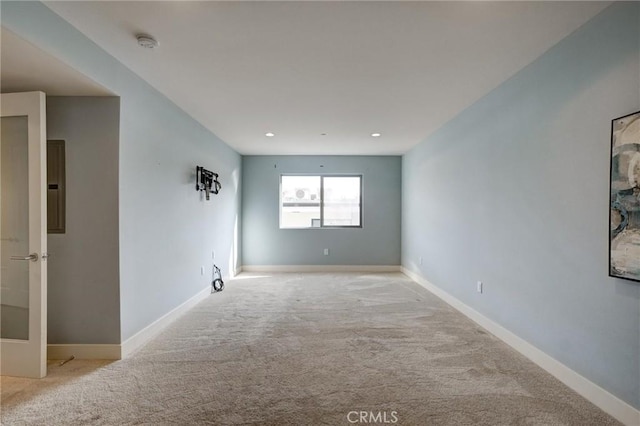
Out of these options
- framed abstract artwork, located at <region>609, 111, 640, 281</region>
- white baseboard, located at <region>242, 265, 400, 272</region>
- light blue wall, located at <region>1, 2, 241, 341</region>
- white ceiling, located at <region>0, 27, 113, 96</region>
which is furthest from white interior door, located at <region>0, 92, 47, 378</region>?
white baseboard, located at <region>242, 265, 400, 272</region>

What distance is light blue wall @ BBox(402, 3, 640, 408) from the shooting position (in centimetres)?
193

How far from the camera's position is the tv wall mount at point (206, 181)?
4.34m

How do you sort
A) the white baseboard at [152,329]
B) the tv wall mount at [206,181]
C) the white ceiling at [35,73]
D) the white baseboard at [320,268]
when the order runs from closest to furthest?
the white ceiling at [35,73], the white baseboard at [152,329], the tv wall mount at [206,181], the white baseboard at [320,268]

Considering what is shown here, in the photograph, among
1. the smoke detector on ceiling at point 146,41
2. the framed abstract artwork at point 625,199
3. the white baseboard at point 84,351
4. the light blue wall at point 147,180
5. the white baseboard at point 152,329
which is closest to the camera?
the framed abstract artwork at point 625,199

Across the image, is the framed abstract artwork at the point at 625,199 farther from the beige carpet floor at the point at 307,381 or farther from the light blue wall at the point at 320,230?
the light blue wall at the point at 320,230

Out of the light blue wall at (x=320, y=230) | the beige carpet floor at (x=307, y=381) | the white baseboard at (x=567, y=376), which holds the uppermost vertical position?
the light blue wall at (x=320, y=230)

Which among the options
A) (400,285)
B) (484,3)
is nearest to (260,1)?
(484,3)

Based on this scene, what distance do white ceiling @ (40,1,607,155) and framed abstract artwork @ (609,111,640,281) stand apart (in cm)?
82

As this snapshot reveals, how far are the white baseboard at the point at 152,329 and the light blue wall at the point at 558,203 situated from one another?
351 cm

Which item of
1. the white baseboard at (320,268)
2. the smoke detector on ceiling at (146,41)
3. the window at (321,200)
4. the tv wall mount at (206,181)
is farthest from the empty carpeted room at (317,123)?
the window at (321,200)

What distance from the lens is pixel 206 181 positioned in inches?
181

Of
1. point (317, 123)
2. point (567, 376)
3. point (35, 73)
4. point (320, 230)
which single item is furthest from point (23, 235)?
point (320, 230)

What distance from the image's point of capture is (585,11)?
2004 mm

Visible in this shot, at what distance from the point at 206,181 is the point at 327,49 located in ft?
9.53
